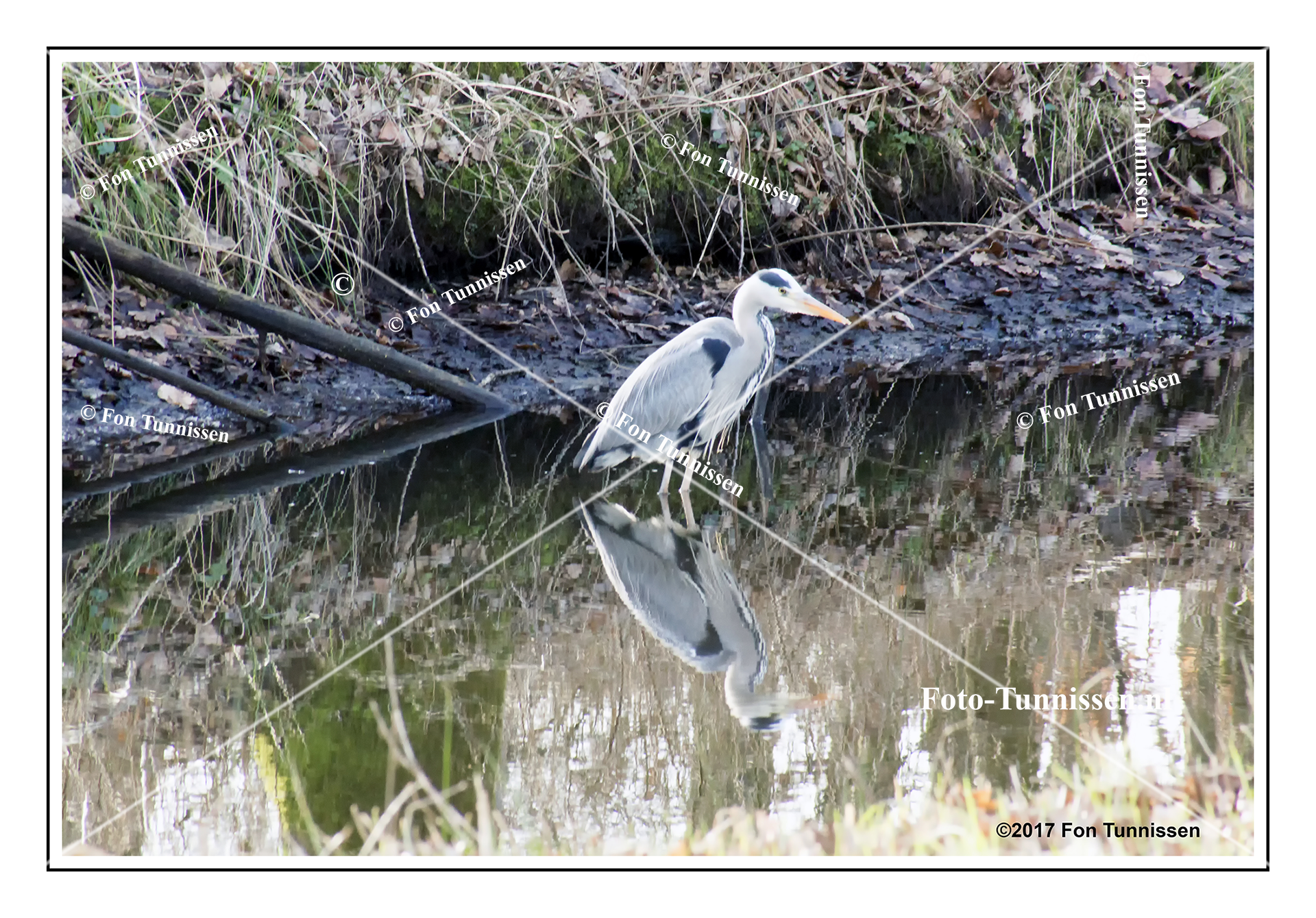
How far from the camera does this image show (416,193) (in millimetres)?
4227

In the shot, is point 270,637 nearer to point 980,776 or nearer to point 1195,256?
point 980,776

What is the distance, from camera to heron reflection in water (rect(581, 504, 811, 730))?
2305mm

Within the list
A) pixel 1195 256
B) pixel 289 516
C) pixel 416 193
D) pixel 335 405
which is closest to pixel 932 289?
pixel 1195 256

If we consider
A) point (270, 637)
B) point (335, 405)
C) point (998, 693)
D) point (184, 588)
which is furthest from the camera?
point (335, 405)

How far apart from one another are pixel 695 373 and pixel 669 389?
0.09 meters

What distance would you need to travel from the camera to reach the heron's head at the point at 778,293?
3518 millimetres

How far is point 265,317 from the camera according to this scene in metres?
3.61

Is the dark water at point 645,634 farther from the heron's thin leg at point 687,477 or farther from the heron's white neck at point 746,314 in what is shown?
the heron's white neck at point 746,314

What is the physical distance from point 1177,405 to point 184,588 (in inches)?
126
